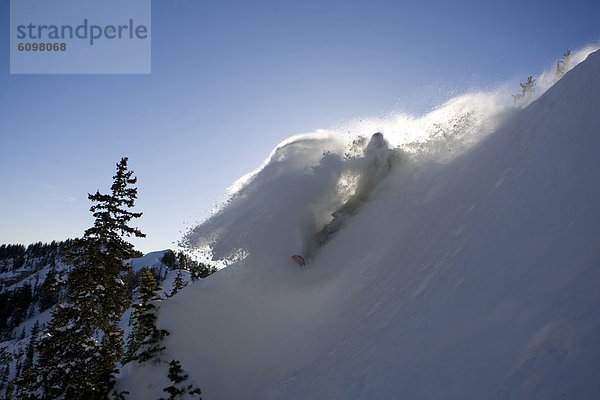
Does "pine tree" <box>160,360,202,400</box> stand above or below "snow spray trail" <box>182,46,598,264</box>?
below

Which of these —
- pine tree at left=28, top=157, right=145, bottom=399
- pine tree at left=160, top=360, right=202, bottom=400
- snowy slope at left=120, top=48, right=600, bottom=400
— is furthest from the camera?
pine tree at left=28, top=157, right=145, bottom=399

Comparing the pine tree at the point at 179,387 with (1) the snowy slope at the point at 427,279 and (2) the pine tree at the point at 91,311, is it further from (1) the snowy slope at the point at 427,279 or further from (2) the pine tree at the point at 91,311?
(2) the pine tree at the point at 91,311

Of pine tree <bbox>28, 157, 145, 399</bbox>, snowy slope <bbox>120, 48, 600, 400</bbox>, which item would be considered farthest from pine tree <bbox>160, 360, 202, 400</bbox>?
pine tree <bbox>28, 157, 145, 399</bbox>

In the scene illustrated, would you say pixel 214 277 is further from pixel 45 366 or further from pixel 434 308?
pixel 434 308

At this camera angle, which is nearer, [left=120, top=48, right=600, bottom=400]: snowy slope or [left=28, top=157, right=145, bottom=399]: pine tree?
[left=120, top=48, right=600, bottom=400]: snowy slope

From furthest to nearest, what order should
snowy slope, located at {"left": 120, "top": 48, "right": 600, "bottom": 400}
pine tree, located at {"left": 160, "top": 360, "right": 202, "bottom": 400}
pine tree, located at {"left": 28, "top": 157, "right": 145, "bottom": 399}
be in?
pine tree, located at {"left": 28, "top": 157, "right": 145, "bottom": 399}, pine tree, located at {"left": 160, "top": 360, "right": 202, "bottom": 400}, snowy slope, located at {"left": 120, "top": 48, "right": 600, "bottom": 400}

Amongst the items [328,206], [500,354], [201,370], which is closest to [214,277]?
[201,370]

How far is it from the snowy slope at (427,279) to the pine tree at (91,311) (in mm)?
2702

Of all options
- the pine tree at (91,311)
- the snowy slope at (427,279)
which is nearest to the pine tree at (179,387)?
the snowy slope at (427,279)

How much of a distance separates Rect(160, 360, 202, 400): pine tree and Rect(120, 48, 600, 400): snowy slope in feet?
3.80

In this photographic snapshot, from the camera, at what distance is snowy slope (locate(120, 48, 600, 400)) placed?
5.09 metres

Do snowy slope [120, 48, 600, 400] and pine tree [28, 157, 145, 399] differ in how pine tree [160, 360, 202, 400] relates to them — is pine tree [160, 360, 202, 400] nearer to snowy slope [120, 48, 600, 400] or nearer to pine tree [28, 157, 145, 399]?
snowy slope [120, 48, 600, 400]

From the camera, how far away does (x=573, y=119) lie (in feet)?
31.5

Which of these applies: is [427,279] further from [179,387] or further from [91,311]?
[91,311]
